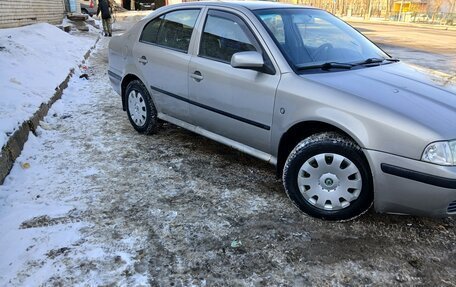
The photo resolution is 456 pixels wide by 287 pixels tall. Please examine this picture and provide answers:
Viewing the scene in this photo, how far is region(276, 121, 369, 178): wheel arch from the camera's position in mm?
3101

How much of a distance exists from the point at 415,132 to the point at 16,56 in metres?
6.96

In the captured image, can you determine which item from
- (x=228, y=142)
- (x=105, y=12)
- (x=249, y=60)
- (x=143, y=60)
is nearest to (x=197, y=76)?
(x=228, y=142)

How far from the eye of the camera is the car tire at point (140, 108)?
15.8ft

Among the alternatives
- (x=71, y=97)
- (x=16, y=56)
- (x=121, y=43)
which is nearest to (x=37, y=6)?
(x=16, y=56)

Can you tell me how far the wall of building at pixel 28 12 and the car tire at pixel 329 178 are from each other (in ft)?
33.4

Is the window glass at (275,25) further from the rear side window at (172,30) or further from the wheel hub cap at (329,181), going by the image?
the wheel hub cap at (329,181)

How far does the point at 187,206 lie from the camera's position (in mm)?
3402

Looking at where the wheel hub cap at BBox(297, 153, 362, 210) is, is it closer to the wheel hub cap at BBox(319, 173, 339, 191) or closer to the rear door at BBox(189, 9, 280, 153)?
the wheel hub cap at BBox(319, 173, 339, 191)

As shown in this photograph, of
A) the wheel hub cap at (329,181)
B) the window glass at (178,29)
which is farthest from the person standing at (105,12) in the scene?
the wheel hub cap at (329,181)

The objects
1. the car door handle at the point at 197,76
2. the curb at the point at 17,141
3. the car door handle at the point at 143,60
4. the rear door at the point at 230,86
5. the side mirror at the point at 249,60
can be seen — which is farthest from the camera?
the car door handle at the point at 143,60

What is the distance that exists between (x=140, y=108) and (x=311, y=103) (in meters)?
2.58

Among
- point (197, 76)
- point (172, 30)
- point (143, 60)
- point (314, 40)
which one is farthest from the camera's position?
point (143, 60)

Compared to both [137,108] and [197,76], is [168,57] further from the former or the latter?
[137,108]

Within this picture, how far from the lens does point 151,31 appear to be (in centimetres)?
477
